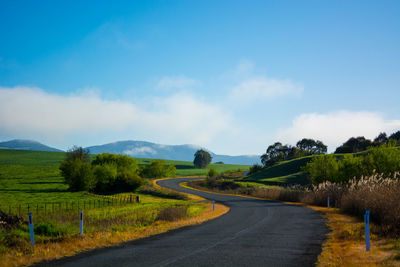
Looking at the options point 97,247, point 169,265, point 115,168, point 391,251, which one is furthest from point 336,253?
point 115,168

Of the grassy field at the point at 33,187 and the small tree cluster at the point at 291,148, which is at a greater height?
the small tree cluster at the point at 291,148

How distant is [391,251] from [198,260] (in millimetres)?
6443

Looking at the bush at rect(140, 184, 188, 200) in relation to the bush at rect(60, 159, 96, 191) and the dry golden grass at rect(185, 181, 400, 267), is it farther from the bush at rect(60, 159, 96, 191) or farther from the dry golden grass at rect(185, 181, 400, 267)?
the dry golden grass at rect(185, 181, 400, 267)

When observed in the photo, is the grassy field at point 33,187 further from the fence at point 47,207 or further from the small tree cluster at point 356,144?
the small tree cluster at point 356,144

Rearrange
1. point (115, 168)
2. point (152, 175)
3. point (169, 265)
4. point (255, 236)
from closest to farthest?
point (169, 265), point (255, 236), point (115, 168), point (152, 175)

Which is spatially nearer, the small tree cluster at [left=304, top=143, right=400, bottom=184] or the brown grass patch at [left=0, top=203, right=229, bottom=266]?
the brown grass patch at [left=0, top=203, right=229, bottom=266]

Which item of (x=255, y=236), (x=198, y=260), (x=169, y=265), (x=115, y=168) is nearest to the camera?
(x=169, y=265)

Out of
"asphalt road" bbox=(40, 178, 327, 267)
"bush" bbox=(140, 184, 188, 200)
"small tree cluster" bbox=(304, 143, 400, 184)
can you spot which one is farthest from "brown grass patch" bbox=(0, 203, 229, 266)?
"bush" bbox=(140, 184, 188, 200)

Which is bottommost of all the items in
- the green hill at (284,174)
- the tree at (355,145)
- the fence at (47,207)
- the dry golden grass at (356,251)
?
the fence at (47,207)

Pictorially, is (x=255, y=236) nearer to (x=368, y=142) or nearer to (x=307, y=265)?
(x=307, y=265)

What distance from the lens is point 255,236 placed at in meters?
15.0

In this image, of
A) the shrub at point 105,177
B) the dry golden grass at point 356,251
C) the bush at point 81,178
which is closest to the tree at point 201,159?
the shrub at point 105,177

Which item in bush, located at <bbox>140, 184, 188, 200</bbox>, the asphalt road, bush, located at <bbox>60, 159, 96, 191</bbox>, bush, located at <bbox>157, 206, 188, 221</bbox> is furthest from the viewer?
bush, located at <bbox>60, 159, 96, 191</bbox>

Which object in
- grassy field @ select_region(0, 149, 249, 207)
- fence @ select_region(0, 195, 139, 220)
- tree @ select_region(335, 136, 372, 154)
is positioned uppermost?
tree @ select_region(335, 136, 372, 154)
